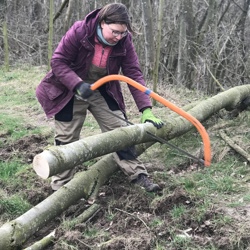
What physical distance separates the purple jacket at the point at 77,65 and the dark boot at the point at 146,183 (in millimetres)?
767

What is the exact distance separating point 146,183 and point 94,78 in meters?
1.27

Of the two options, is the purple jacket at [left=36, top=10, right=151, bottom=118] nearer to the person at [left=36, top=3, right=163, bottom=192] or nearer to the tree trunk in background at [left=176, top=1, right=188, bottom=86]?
the person at [left=36, top=3, right=163, bottom=192]

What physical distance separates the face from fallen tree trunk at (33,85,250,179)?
2.96ft

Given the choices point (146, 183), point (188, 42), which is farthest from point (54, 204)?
point (188, 42)

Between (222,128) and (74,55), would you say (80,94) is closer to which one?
(74,55)

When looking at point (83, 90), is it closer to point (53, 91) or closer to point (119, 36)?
point (53, 91)

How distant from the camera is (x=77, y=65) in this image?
13.4 feet

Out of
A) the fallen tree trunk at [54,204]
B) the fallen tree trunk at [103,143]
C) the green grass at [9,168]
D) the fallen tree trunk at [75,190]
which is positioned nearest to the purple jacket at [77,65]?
the fallen tree trunk at [103,143]

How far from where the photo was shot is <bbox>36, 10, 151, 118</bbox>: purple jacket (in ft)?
12.7

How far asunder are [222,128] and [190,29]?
8043 millimetres

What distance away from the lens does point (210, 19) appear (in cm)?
1354

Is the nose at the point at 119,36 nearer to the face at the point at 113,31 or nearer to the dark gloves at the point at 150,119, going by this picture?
the face at the point at 113,31

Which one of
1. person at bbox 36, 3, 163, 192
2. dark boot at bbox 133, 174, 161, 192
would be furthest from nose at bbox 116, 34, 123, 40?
dark boot at bbox 133, 174, 161, 192

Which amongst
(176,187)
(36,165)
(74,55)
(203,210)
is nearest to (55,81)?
(74,55)
